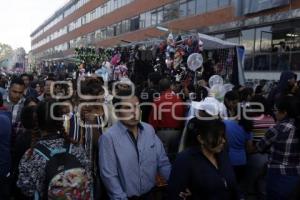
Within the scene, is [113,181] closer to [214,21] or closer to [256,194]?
[256,194]

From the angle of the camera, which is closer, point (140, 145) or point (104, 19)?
point (140, 145)

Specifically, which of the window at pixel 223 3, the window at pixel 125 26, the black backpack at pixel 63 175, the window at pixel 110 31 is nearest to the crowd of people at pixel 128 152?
the black backpack at pixel 63 175

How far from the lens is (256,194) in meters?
6.50

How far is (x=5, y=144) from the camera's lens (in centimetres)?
449

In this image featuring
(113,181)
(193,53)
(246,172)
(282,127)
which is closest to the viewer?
(113,181)

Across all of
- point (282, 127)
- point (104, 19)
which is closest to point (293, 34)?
point (282, 127)

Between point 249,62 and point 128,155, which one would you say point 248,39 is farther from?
point 128,155

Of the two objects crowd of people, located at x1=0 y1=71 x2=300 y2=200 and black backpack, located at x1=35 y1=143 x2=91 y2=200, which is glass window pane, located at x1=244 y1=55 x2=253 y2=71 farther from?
black backpack, located at x1=35 y1=143 x2=91 y2=200

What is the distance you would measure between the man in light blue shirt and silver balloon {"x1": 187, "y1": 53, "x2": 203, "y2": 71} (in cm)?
609

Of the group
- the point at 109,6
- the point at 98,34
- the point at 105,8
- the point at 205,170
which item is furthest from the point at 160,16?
the point at 205,170

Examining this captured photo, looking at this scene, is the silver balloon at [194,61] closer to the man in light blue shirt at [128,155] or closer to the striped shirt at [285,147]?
the striped shirt at [285,147]

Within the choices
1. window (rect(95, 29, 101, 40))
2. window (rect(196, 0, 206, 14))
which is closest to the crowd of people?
window (rect(196, 0, 206, 14))

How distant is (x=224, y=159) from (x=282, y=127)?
1.22 m

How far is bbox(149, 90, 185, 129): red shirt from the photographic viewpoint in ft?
22.7
